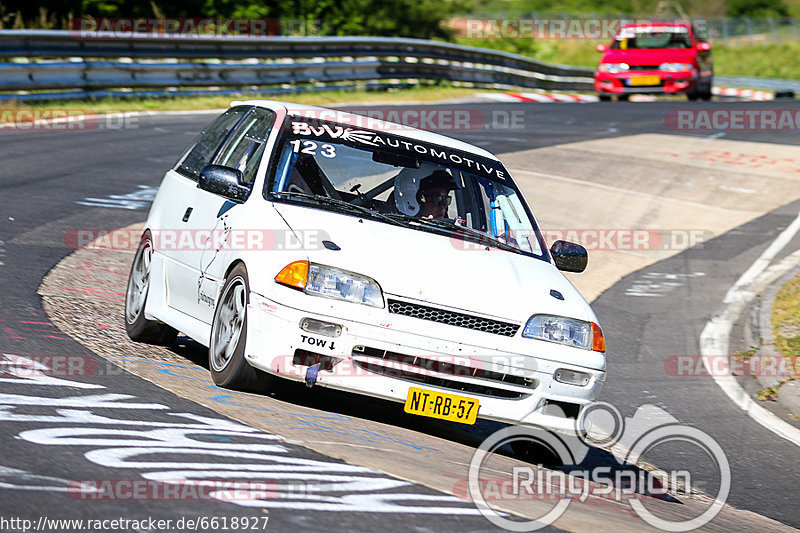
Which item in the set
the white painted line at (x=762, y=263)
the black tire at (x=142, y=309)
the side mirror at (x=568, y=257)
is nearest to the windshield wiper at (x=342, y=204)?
the side mirror at (x=568, y=257)

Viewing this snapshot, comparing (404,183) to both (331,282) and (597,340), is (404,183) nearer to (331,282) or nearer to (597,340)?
(331,282)

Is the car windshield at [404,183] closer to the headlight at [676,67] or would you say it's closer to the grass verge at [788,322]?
the grass verge at [788,322]

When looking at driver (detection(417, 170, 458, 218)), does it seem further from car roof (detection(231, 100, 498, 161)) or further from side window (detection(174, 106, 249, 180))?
side window (detection(174, 106, 249, 180))

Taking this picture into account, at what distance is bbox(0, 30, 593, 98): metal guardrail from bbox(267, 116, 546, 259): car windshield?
41.1 feet

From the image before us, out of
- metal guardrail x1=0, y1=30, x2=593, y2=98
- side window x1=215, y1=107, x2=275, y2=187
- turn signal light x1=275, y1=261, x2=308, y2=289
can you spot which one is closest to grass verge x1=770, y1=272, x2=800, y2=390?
side window x1=215, y1=107, x2=275, y2=187

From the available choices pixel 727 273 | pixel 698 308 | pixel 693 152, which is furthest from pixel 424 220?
pixel 693 152

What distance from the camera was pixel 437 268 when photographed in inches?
243

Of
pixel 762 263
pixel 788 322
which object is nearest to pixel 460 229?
pixel 788 322

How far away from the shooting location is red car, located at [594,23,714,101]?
2723 cm

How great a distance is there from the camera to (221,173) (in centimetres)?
673

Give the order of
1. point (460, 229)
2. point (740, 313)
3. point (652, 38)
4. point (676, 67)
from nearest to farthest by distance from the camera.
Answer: point (460, 229)
point (740, 313)
point (676, 67)
point (652, 38)

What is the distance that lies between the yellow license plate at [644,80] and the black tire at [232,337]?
22308 mm

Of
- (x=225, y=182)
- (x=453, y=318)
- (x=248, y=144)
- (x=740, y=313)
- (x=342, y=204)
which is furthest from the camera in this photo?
(x=740, y=313)

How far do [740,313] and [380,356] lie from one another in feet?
22.7
